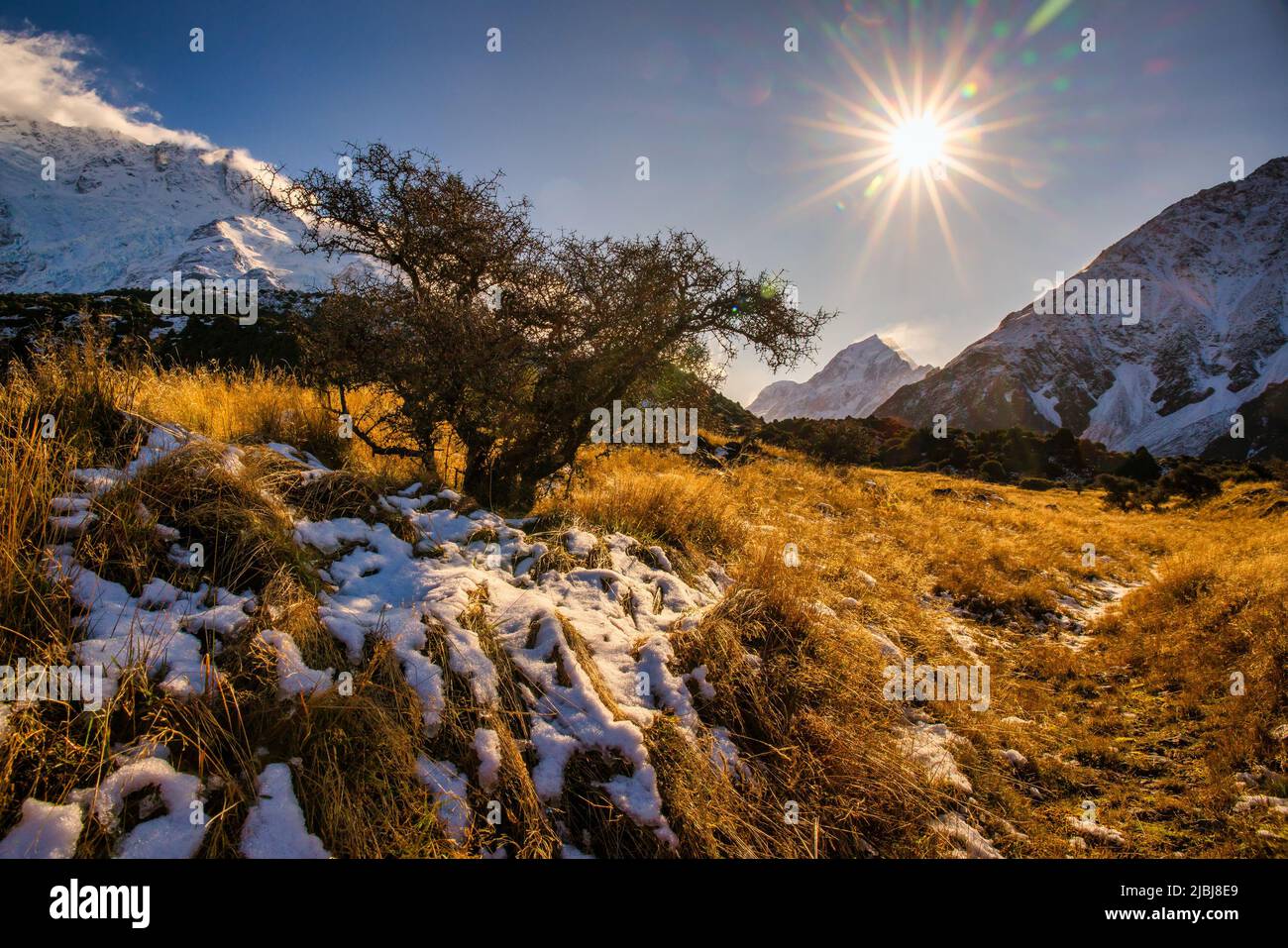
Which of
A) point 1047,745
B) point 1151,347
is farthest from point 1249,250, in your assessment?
point 1047,745

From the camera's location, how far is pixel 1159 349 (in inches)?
6978

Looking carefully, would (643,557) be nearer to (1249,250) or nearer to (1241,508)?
(1241,508)

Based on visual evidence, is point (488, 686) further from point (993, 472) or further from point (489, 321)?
point (993, 472)


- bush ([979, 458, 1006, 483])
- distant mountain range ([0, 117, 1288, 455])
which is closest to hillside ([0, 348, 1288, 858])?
bush ([979, 458, 1006, 483])

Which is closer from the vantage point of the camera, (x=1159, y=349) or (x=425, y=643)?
(x=425, y=643)

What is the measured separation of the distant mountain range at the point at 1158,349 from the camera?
155 meters

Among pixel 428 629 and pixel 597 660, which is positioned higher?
pixel 428 629

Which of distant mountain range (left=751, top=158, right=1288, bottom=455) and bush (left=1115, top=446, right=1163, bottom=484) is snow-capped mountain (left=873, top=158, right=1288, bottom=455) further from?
bush (left=1115, top=446, right=1163, bottom=484)

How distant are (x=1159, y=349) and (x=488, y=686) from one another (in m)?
254

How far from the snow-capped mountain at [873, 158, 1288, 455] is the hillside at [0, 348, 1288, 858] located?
500ft

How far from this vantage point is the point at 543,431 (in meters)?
6.84

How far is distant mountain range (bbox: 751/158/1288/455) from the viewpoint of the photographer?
155250 mm

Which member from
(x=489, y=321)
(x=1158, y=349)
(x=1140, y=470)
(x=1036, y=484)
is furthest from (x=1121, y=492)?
(x=1158, y=349)
